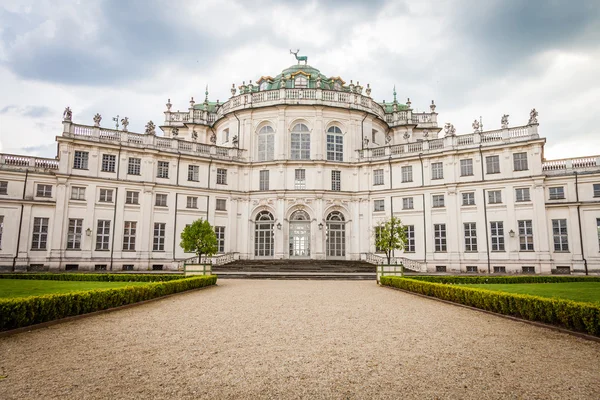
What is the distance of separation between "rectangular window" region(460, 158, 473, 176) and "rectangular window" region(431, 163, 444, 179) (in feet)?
5.65

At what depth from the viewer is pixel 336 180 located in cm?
3975

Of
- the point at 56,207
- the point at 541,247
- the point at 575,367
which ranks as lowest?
the point at 575,367

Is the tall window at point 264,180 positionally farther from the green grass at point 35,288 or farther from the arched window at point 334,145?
the green grass at point 35,288

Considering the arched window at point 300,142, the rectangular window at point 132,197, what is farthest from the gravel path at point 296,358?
the arched window at point 300,142

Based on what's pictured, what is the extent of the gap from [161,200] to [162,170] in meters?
2.88

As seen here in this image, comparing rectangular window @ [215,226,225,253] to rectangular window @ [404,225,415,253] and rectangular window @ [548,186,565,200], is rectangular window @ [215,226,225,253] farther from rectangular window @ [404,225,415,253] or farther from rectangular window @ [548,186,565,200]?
rectangular window @ [548,186,565,200]

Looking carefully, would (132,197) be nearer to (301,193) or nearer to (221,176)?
(221,176)

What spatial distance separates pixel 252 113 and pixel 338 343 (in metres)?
35.4

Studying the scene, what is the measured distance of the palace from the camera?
3133 centimetres

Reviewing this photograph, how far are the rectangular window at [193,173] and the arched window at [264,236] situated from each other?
732 cm

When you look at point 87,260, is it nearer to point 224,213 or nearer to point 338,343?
point 224,213

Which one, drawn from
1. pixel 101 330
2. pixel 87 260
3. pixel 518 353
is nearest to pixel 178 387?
pixel 101 330

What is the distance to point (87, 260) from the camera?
1237 inches

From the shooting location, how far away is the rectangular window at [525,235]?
31.6 m
